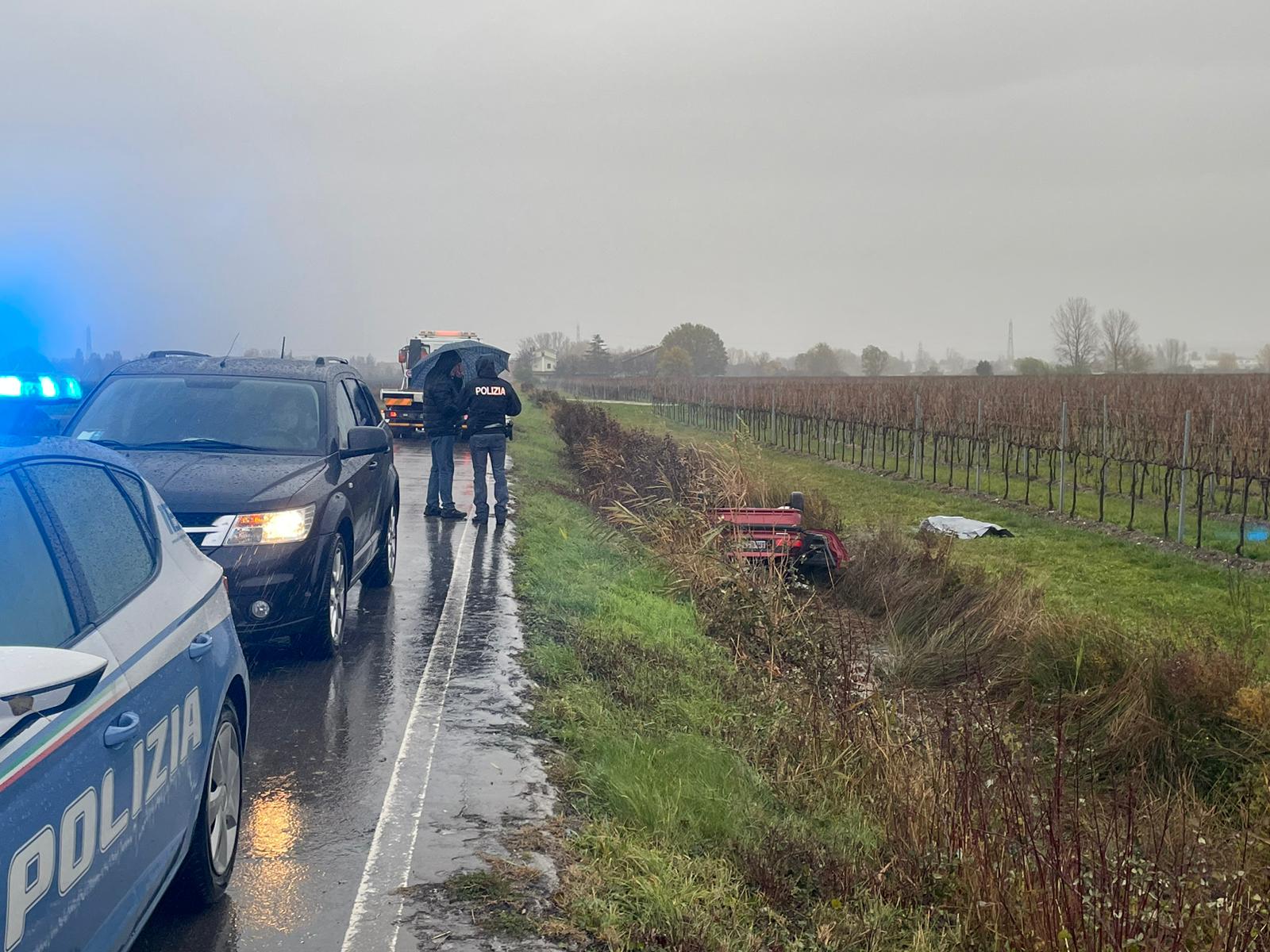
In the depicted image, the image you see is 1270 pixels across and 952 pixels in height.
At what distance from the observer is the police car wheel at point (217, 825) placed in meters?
3.96

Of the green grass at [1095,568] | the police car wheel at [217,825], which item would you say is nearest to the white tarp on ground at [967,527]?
the green grass at [1095,568]

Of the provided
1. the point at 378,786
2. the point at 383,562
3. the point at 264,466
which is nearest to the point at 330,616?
the point at 264,466

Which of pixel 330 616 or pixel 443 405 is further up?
pixel 443 405

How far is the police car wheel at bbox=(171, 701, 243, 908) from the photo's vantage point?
156 inches

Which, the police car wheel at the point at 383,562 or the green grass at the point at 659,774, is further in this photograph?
the police car wheel at the point at 383,562

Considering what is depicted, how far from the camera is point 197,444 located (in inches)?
320

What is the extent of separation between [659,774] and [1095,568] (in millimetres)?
12503

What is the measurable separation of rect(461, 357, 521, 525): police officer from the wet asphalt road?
464 centimetres

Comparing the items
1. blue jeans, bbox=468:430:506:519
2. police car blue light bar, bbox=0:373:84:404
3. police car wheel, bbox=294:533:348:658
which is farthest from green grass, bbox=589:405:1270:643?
police car blue light bar, bbox=0:373:84:404

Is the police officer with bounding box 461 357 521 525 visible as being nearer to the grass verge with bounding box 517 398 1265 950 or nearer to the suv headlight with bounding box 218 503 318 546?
the grass verge with bounding box 517 398 1265 950

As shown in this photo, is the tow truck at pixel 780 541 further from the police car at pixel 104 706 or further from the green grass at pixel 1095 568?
the police car at pixel 104 706

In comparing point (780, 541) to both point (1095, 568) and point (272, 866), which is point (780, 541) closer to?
point (1095, 568)

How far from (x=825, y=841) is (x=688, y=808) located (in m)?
0.59

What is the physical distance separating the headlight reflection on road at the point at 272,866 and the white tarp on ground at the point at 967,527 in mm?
15114
